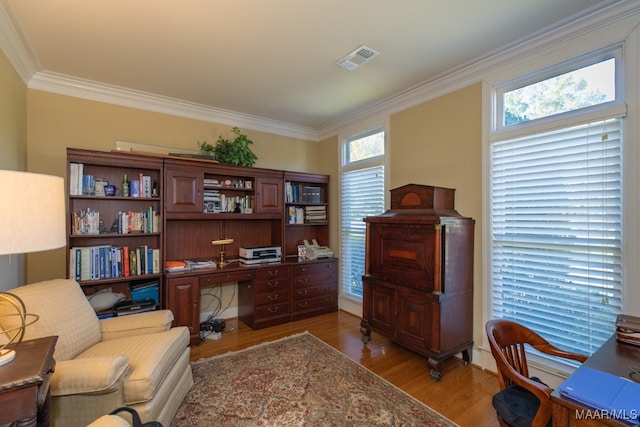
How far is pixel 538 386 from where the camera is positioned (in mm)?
1208

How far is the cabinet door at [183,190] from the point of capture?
3038mm

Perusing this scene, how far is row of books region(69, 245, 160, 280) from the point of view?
8.55 feet

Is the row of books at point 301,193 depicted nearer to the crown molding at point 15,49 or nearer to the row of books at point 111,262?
the row of books at point 111,262

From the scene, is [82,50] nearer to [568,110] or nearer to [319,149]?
[319,149]

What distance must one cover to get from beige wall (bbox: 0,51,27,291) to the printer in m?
2.00

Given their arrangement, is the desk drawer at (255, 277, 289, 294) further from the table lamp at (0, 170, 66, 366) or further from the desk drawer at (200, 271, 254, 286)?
the table lamp at (0, 170, 66, 366)

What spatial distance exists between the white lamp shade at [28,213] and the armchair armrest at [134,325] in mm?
1187

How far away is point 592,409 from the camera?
92 centimetres

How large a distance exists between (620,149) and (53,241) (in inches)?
126

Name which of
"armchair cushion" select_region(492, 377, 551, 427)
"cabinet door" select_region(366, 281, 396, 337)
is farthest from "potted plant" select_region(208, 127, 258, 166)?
"armchair cushion" select_region(492, 377, 551, 427)

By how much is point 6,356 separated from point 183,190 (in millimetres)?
2135

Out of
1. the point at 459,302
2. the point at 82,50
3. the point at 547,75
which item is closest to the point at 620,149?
the point at 547,75

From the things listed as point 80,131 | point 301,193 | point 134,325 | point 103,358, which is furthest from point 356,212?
point 80,131

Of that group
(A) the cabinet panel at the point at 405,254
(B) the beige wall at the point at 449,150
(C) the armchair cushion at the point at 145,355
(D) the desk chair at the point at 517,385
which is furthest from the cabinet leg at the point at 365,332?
(C) the armchair cushion at the point at 145,355
